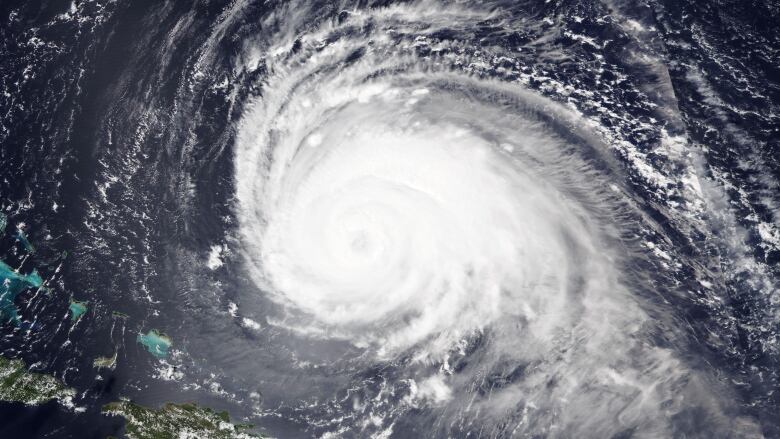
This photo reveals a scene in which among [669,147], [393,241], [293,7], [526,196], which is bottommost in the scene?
[393,241]

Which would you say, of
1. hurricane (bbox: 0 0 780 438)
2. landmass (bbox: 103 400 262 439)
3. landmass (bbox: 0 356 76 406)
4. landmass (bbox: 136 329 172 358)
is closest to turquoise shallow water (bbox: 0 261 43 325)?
hurricane (bbox: 0 0 780 438)

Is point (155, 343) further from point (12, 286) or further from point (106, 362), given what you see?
point (12, 286)

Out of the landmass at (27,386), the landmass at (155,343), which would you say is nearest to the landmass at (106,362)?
A: the landmass at (155,343)

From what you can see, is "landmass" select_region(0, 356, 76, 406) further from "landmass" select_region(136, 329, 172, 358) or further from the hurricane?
"landmass" select_region(136, 329, 172, 358)

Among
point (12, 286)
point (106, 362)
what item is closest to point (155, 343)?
point (106, 362)

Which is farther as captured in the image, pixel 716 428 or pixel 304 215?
pixel 304 215

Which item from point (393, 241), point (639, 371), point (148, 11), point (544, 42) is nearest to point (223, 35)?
point (148, 11)

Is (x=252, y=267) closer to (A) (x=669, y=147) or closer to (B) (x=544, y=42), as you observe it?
(B) (x=544, y=42)
